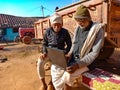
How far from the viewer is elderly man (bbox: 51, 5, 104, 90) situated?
3078 millimetres

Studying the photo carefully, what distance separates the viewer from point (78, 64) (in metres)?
3.03

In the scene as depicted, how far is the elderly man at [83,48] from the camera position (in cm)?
308

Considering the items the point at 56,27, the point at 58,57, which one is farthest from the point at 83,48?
the point at 56,27

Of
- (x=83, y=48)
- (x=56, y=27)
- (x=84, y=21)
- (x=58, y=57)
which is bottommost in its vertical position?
(x=58, y=57)

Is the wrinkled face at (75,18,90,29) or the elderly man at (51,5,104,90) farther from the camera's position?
the wrinkled face at (75,18,90,29)

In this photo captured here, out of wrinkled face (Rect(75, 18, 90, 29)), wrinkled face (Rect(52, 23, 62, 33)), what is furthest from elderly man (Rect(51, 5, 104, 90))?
wrinkled face (Rect(52, 23, 62, 33))

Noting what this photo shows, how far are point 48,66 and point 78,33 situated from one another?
108 inches

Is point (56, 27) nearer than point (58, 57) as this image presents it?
No

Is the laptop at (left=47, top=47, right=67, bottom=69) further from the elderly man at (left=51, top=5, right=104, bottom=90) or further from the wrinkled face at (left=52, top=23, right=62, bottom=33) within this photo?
the wrinkled face at (left=52, top=23, right=62, bottom=33)

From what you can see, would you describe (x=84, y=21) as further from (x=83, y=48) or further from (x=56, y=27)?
(x=56, y=27)

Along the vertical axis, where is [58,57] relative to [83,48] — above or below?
below

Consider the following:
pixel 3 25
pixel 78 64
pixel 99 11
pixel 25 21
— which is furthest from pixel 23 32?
pixel 78 64

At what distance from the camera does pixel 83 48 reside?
327cm

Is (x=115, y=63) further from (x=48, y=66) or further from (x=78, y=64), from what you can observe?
(x=78, y=64)
